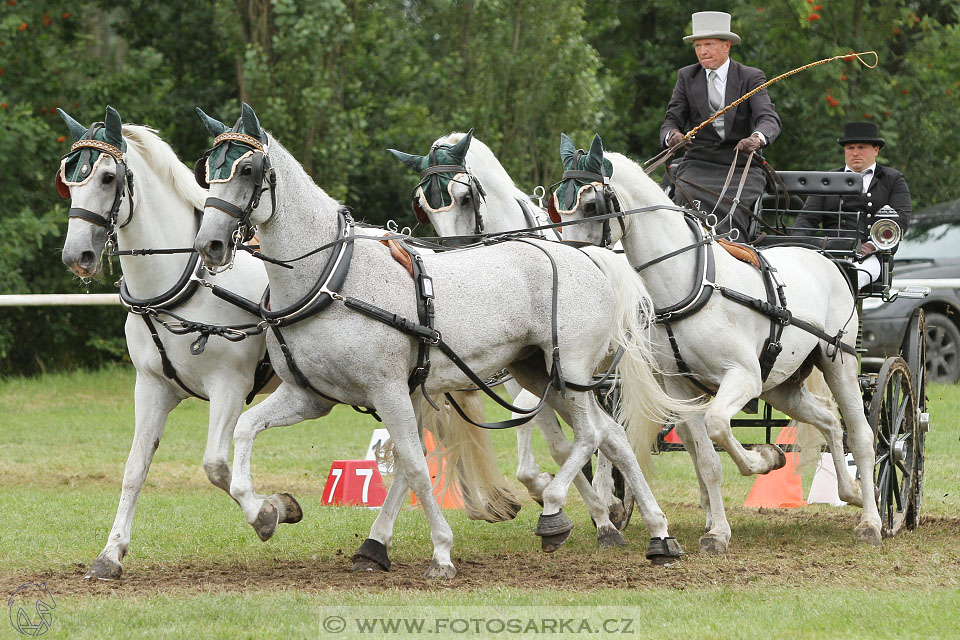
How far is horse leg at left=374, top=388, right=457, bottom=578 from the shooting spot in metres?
5.58

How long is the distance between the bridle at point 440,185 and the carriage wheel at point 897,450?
2590mm

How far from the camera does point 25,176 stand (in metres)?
15.3

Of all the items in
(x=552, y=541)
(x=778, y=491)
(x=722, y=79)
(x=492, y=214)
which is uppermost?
(x=722, y=79)

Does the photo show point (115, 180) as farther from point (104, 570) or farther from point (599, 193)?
point (599, 193)

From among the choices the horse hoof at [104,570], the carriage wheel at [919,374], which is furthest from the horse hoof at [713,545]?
the horse hoof at [104,570]

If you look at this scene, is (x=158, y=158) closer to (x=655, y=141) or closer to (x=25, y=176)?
(x=25, y=176)

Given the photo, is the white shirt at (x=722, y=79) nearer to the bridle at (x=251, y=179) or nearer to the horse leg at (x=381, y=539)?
the horse leg at (x=381, y=539)

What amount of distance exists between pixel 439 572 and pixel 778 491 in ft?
11.8

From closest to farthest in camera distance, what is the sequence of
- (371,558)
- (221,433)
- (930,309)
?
(221,433) → (371,558) → (930,309)

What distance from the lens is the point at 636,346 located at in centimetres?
627

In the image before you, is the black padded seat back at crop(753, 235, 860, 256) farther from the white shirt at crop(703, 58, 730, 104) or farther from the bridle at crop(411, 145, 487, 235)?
the bridle at crop(411, 145, 487, 235)

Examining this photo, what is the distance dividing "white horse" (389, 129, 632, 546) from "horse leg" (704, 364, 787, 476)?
0.68m

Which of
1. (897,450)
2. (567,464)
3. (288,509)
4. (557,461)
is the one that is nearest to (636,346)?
(567,464)

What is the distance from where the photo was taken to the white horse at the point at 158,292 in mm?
5719
